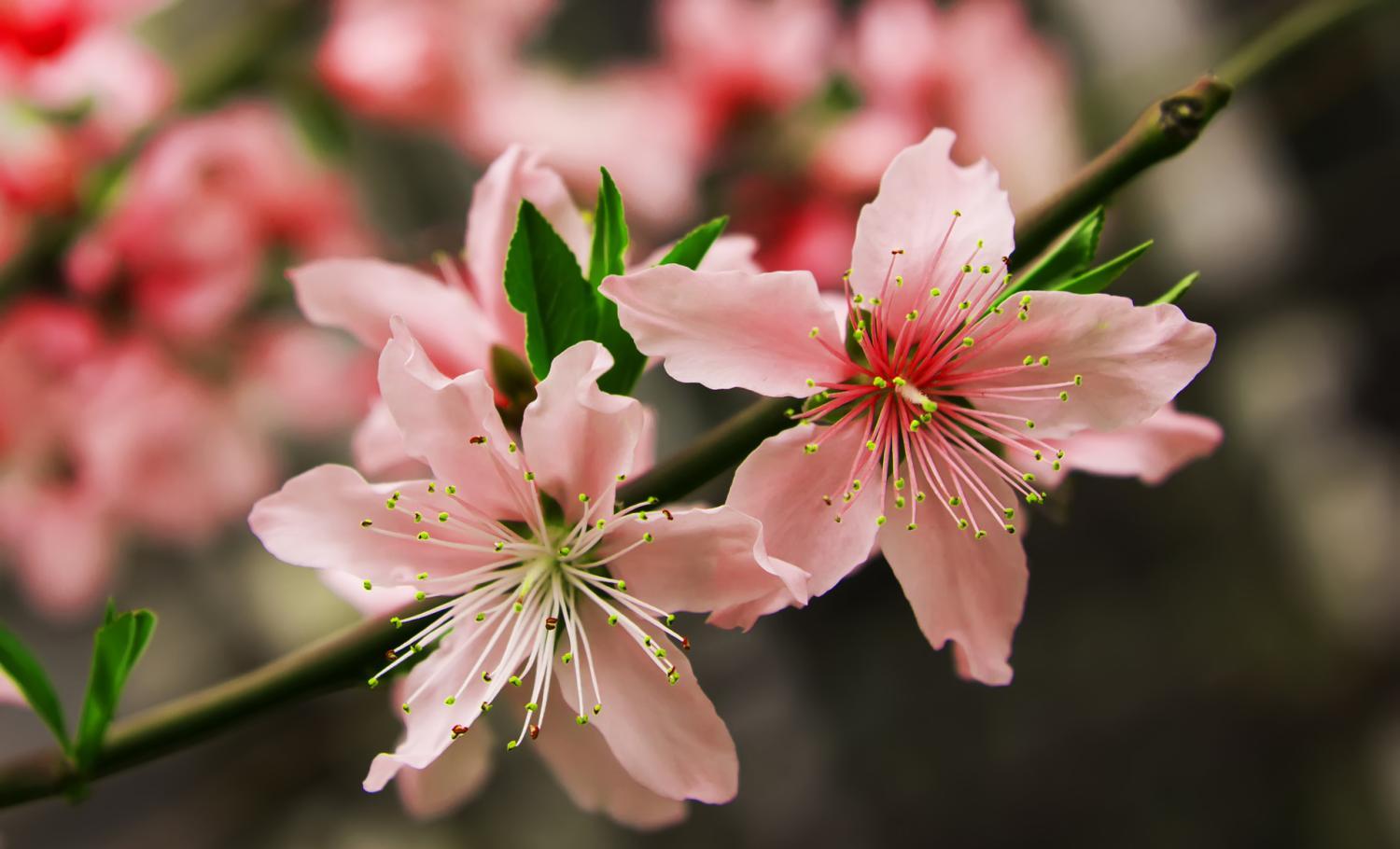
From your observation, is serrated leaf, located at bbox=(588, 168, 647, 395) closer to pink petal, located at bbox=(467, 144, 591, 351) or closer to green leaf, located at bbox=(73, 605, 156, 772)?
pink petal, located at bbox=(467, 144, 591, 351)

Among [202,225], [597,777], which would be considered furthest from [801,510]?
[202,225]

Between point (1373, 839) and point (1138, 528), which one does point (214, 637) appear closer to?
point (1138, 528)

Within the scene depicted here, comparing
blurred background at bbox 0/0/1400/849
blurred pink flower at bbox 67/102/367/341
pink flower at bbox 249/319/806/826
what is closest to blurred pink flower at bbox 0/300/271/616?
blurred pink flower at bbox 67/102/367/341

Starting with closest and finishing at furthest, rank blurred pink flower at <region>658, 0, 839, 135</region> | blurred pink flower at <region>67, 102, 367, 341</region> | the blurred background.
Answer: blurred pink flower at <region>67, 102, 367, 341</region>
blurred pink flower at <region>658, 0, 839, 135</region>
the blurred background

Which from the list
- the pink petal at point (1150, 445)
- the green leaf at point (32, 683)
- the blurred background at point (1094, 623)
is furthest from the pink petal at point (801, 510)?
the blurred background at point (1094, 623)

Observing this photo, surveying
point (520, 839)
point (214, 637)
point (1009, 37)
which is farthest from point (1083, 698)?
point (214, 637)

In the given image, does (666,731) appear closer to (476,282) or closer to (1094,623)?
(476,282)

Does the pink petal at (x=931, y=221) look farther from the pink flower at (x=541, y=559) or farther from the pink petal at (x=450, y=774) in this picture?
the pink petal at (x=450, y=774)
